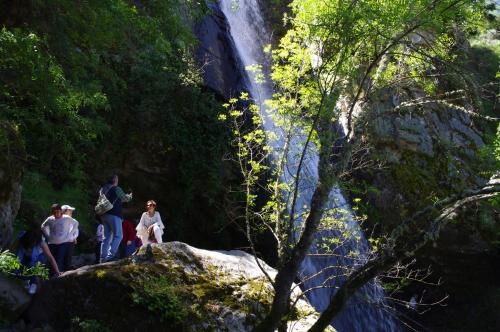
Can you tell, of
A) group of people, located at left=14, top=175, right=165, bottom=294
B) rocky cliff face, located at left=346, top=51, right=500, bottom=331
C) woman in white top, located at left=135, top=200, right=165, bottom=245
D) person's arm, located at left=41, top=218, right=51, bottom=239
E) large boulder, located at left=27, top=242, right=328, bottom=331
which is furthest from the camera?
rocky cliff face, located at left=346, top=51, right=500, bottom=331

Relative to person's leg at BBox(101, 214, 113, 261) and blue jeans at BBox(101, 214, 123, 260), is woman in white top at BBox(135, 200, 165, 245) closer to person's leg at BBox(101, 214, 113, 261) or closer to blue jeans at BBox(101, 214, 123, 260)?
blue jeans at BBox(101, 214, 123, 260)

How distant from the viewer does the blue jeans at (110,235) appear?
8344 millimetres

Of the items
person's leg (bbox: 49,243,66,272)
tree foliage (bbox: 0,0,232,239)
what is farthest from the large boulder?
tree foliage (bbox: 0,0,232,239)

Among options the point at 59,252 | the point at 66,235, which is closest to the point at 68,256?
Result: the point at 59,252

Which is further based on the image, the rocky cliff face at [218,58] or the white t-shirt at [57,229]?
the rocky cliff face at [218,58]

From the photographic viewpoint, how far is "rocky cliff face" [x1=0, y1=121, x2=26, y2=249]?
661 centimetres

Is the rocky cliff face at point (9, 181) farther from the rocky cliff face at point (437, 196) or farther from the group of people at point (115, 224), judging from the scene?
the rocky cliff face at point (437, 196)

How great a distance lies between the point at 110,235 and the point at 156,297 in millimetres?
2686

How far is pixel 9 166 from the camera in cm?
677

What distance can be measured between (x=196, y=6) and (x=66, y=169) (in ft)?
20.6

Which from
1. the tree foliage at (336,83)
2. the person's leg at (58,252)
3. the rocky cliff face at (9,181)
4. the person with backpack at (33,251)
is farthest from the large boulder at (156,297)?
the person's leg at (58,252)

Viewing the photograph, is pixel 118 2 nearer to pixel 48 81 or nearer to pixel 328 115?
pixel 48 81

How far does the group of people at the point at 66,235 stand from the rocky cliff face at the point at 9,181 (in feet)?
1.88

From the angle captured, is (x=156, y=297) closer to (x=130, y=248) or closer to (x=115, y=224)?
(x=115, y=224)
